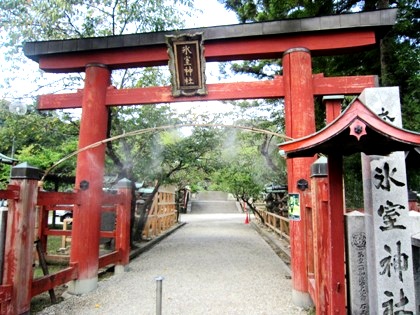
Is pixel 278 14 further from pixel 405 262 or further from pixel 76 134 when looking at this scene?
pixel 405 262

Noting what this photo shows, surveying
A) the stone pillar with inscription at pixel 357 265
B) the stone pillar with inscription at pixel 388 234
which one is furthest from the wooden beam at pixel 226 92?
the stone pillar with inscription at pixel 357 265

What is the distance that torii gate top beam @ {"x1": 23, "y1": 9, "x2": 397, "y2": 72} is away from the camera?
18.7ft

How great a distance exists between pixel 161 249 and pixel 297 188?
6.74 metres

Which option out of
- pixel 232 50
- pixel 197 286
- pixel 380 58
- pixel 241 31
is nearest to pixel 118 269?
pixel 197 286

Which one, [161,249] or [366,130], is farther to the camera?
[161,249]

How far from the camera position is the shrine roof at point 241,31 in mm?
5629

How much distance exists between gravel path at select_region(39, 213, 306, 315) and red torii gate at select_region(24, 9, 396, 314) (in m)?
0.55

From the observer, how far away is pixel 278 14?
1063 centimetres

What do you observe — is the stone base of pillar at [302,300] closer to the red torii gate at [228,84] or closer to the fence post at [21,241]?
the red torii gate at [228,84]

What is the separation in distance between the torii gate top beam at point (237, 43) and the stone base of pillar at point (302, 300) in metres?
4.28

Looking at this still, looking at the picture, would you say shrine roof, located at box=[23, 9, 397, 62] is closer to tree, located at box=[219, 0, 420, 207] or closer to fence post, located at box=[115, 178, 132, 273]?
tree, located at box=[219, 0, 420, 207]

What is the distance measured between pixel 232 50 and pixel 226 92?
0.88 metres

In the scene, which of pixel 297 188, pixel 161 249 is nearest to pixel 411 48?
pixel 297 188

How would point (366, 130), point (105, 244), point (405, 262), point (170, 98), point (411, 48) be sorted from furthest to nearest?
point (105, 244), point (411, 48), point (170, 98), point (405, 262), point (366, 130)
